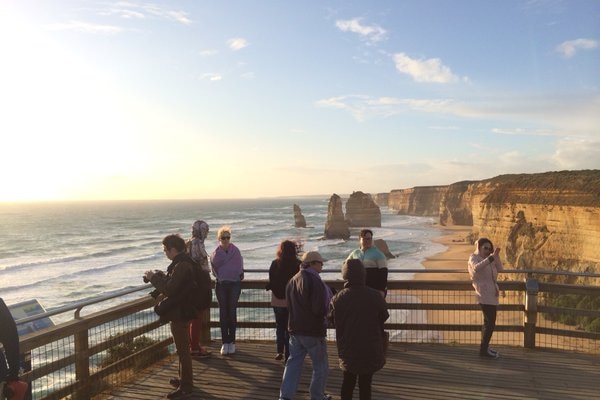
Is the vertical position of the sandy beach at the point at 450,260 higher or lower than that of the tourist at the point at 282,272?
lower

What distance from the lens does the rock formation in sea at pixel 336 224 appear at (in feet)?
254

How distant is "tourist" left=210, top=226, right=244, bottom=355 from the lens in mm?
7863

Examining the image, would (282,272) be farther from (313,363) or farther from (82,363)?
(82,363)

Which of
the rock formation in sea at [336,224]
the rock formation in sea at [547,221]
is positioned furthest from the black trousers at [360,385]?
the rock formation in sea at [336,224]

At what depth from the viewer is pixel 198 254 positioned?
754cm

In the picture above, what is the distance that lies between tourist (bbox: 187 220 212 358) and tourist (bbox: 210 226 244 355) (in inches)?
9.9

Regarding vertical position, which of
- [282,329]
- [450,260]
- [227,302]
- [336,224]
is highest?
[227,302]

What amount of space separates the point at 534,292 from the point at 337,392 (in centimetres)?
399

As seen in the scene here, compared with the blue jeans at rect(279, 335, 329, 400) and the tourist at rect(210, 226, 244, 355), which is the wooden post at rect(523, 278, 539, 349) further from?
the tourist at rect(210, 226, 244, 355)

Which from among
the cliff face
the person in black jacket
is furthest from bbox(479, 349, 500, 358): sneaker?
the cliff face

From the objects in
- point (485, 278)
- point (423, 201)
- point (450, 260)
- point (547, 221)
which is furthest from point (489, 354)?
point (423, 201)

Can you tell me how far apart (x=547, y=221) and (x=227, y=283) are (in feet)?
106

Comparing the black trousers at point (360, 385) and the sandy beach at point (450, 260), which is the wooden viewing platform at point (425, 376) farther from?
the sandy beach at point (450, 260)

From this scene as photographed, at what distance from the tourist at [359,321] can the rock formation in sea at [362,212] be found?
307ft
